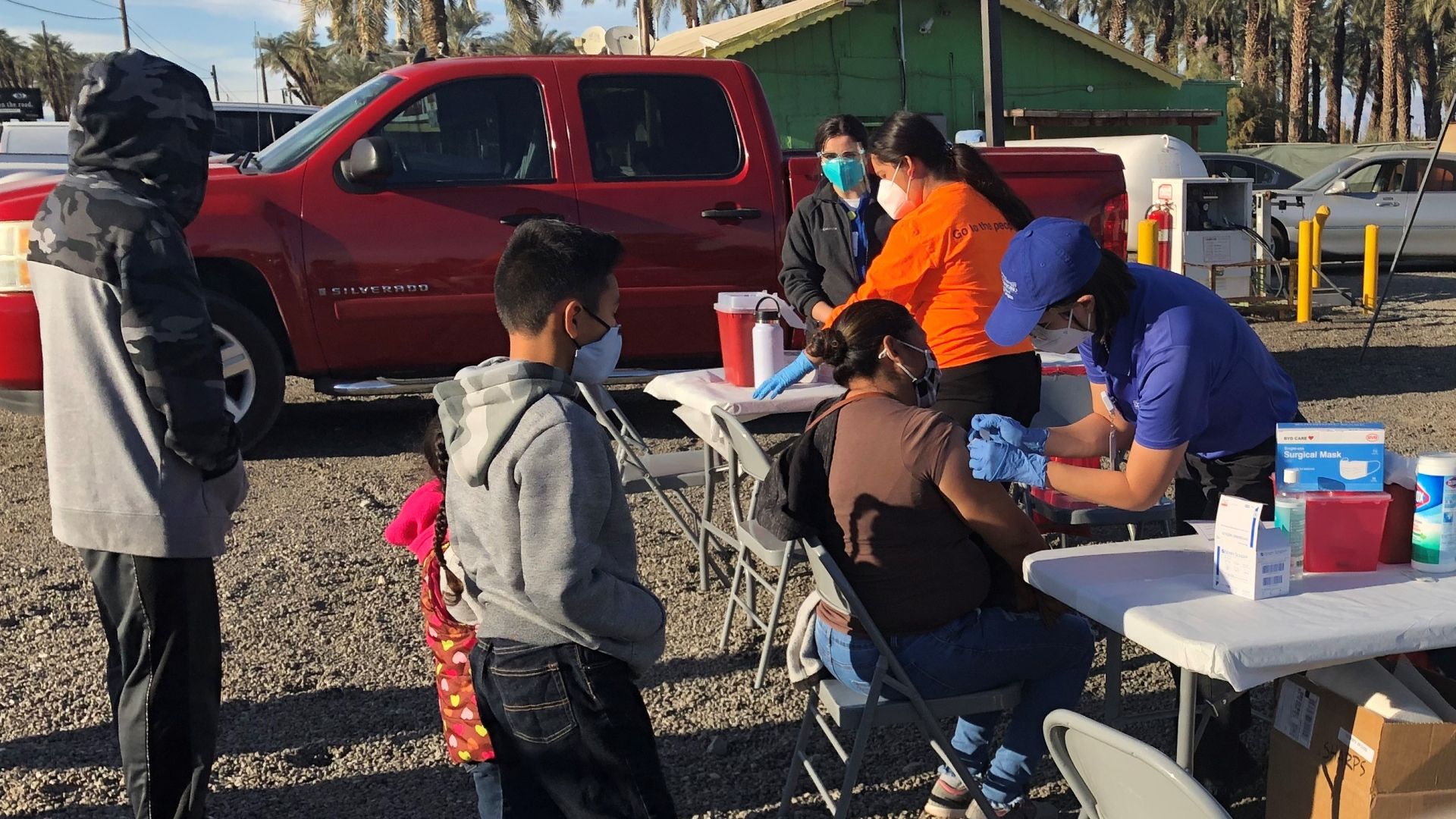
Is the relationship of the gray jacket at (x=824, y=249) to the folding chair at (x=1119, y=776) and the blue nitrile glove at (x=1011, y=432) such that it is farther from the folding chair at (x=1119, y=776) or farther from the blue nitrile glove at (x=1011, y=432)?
the folding chair at (x=1119, y=776)

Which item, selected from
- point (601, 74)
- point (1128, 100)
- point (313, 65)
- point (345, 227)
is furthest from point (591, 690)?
point (313, 65)

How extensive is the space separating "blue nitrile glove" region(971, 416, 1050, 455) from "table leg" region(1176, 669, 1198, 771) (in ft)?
2.44

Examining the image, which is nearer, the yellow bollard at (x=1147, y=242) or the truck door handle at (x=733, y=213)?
the truck door handle at (x=733, y=213)

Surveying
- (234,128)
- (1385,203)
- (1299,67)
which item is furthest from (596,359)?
(1299,67)

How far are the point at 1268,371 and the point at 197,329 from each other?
2420 mm

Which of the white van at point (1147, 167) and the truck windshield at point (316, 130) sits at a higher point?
the truck windshield at point (316, 130)

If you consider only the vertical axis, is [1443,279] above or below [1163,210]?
below

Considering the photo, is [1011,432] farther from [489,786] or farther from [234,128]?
[234,128]

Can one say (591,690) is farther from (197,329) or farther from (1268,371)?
(1268,371)

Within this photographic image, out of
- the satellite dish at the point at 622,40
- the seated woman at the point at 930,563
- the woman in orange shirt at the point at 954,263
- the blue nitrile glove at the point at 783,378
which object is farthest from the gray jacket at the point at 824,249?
the satellite dish at the point at 622,40

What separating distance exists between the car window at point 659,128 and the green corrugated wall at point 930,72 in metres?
15.0

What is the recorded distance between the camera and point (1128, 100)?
83.5ft

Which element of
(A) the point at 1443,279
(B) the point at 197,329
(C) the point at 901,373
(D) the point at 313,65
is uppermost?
(D) the point at 313,65

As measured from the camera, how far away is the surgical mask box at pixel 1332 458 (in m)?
2.56
